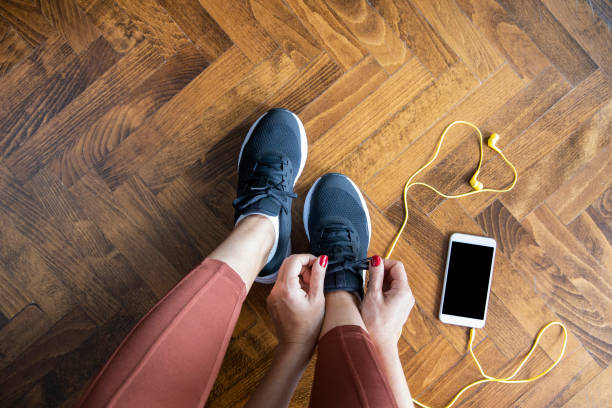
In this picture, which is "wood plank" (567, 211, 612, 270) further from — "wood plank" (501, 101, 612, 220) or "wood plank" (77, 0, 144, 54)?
"wood plank" (77, 0, 144, 54)

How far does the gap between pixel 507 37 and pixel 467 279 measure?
25.9 inches

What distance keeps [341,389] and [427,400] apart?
0.55 m

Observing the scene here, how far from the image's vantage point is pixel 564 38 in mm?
1010

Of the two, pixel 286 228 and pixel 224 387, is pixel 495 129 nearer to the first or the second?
pixel 286 228

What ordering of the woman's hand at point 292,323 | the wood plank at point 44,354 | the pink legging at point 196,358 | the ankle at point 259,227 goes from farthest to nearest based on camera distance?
the wood plank at point 44,354, the ankle at point 259,227, the woman's hand at point 292,323, the pink legging at point 196,358

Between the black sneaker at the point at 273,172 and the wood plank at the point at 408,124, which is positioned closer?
the black sneaker at the point at 273,172

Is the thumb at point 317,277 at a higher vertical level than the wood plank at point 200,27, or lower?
lower

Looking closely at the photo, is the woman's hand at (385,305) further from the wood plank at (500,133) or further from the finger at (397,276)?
the wood plank at (500,133)

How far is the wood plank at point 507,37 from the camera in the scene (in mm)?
1005

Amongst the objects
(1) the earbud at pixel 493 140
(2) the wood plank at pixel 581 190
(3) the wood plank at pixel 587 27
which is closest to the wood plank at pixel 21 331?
(1) the earbud at pixel 493 140

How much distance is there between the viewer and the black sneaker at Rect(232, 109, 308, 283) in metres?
0.88

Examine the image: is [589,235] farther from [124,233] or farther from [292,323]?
[124,233]

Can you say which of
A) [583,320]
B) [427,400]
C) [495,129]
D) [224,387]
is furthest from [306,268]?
[583,320]

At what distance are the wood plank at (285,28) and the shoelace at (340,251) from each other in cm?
45
